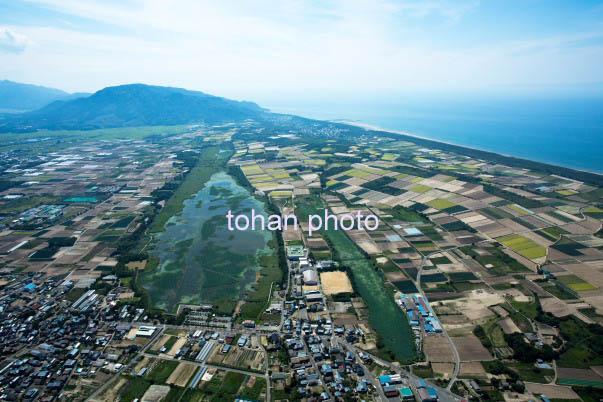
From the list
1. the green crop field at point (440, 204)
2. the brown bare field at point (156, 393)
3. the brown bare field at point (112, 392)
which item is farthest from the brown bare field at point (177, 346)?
the green crop field at point (440, 204)

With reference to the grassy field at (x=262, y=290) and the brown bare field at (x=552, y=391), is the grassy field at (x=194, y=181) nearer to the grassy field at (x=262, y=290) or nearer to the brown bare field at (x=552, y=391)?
the grassy field at (x=262, y=290)

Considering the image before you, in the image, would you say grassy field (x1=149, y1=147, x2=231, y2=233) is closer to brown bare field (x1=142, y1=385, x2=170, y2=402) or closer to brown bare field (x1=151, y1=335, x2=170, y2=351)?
brown bare field (x1=151, y1=335, x2=170, y2=351)

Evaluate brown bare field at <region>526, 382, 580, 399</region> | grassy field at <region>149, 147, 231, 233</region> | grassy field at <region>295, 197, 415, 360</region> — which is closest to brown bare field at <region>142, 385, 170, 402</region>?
grassy field at <region>295, 197, 415, 360</region>

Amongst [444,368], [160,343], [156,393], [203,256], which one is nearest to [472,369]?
[444,368]

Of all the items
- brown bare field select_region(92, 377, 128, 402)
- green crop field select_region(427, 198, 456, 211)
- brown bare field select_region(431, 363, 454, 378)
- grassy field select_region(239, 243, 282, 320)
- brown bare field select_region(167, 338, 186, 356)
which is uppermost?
green crop field select_region(427, 198, 456, 211)

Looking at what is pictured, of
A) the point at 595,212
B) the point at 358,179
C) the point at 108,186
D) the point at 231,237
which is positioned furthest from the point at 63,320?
the point at 595,212

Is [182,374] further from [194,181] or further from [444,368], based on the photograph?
[194,181]

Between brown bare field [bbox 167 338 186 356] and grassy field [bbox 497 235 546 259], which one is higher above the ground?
grassy field [bbox 497 235 546 259]
